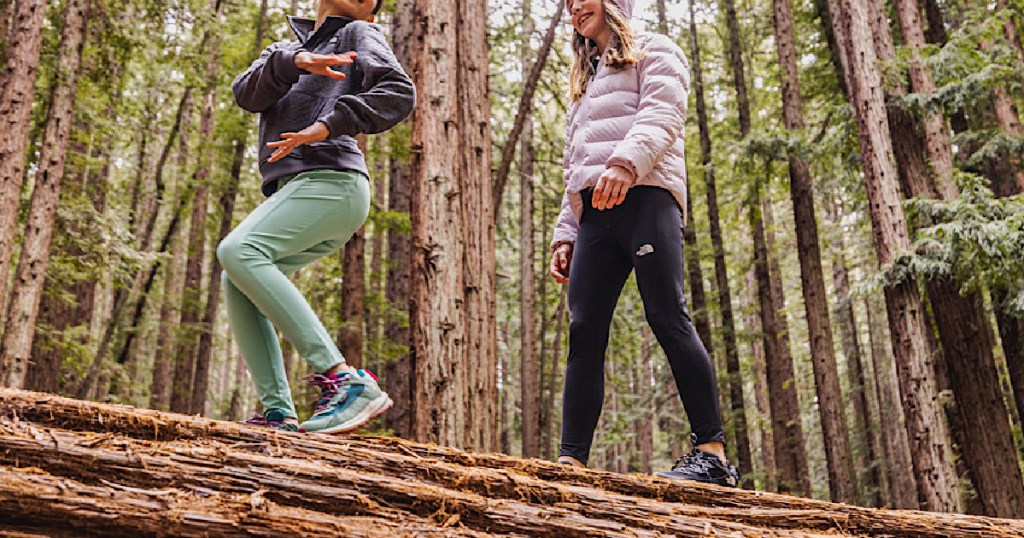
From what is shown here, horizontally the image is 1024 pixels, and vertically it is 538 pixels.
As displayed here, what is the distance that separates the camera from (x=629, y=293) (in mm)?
19312

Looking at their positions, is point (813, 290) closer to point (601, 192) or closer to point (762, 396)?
point (601, 192)

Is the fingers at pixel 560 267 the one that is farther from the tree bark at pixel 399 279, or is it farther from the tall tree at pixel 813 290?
the tall tree at pixel 813 290

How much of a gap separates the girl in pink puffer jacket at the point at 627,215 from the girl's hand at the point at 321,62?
1.20 m

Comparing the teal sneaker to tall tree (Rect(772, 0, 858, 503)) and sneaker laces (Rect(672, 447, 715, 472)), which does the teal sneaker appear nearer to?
sneaker laces (Rect(672, 447, 715, 472))

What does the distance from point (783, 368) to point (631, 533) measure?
1379 centimetres

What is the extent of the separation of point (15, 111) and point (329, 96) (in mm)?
6978

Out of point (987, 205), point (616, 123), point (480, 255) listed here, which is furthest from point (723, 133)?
point (616, 123)

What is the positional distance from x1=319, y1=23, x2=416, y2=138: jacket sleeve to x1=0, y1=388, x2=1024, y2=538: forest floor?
4.28 feet

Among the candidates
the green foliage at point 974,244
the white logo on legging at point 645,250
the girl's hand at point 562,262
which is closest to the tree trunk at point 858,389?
the green foliage at point 974,244

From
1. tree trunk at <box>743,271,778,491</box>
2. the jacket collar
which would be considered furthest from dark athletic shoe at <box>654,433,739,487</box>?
tree trunk at <box>743,271,778,491</box>

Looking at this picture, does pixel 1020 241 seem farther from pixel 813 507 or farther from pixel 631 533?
pixel 631 533

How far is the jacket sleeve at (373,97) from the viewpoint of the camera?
331 cm

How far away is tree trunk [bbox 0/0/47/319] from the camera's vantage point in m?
8.52

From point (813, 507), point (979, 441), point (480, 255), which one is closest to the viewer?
point (813, 507)
